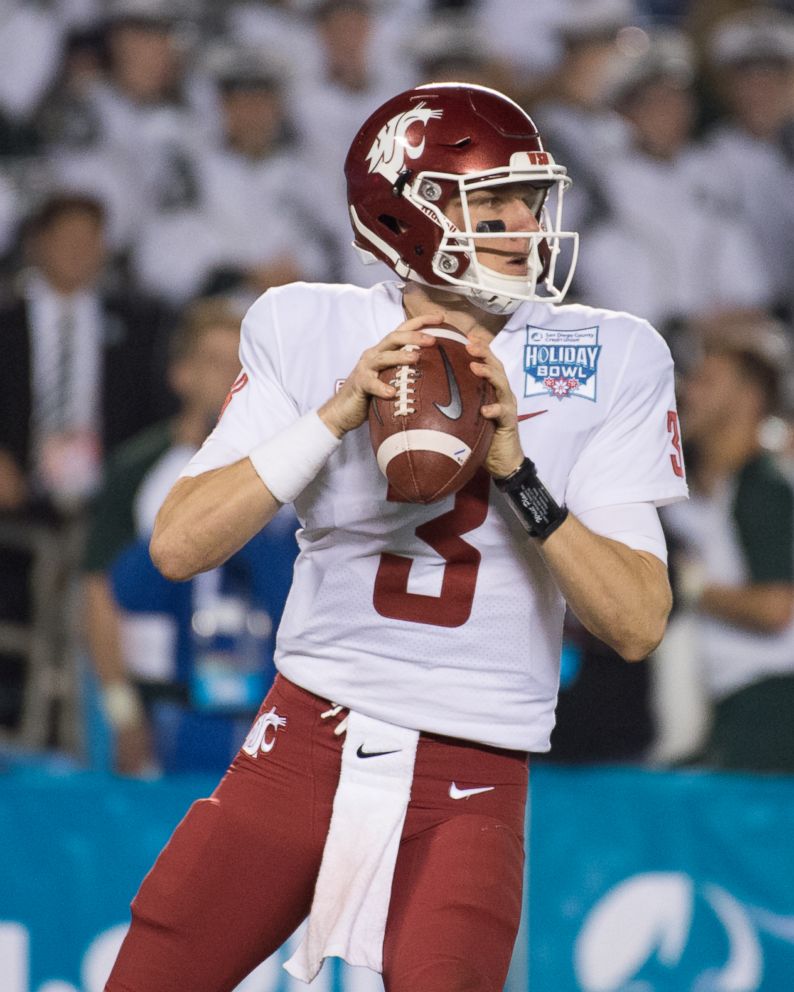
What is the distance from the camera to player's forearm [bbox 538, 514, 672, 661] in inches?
83.4

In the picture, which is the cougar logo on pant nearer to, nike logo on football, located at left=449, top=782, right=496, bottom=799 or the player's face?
nike logo on football, located at left=449, top=782, right=496, bottom=799

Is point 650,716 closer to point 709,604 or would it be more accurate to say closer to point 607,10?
point 709,604

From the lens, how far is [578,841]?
343 cm

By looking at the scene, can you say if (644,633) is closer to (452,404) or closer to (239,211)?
(452,404)

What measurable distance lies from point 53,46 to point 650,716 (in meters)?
4.00

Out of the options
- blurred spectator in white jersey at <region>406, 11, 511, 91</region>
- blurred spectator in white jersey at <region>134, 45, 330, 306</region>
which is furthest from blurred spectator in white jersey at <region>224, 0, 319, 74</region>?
blurred spectator in white jersey at <region>406, 11, 511, 91</region>

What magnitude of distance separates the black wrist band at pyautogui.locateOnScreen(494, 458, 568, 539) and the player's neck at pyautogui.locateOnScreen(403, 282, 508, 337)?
1.11 feet

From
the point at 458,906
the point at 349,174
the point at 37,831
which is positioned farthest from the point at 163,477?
the point at 458,906

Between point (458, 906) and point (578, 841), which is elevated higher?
Answer: point (458, 906)

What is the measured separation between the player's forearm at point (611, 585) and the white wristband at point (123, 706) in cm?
274

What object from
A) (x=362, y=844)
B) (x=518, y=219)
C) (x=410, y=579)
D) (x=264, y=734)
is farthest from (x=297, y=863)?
(x=518, y=219)

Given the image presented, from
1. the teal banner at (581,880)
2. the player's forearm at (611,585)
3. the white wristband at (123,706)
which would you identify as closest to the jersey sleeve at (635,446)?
the player's forearm at (611,585)

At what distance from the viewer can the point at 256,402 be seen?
234cm

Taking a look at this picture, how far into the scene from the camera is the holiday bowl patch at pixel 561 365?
89.7 inches
